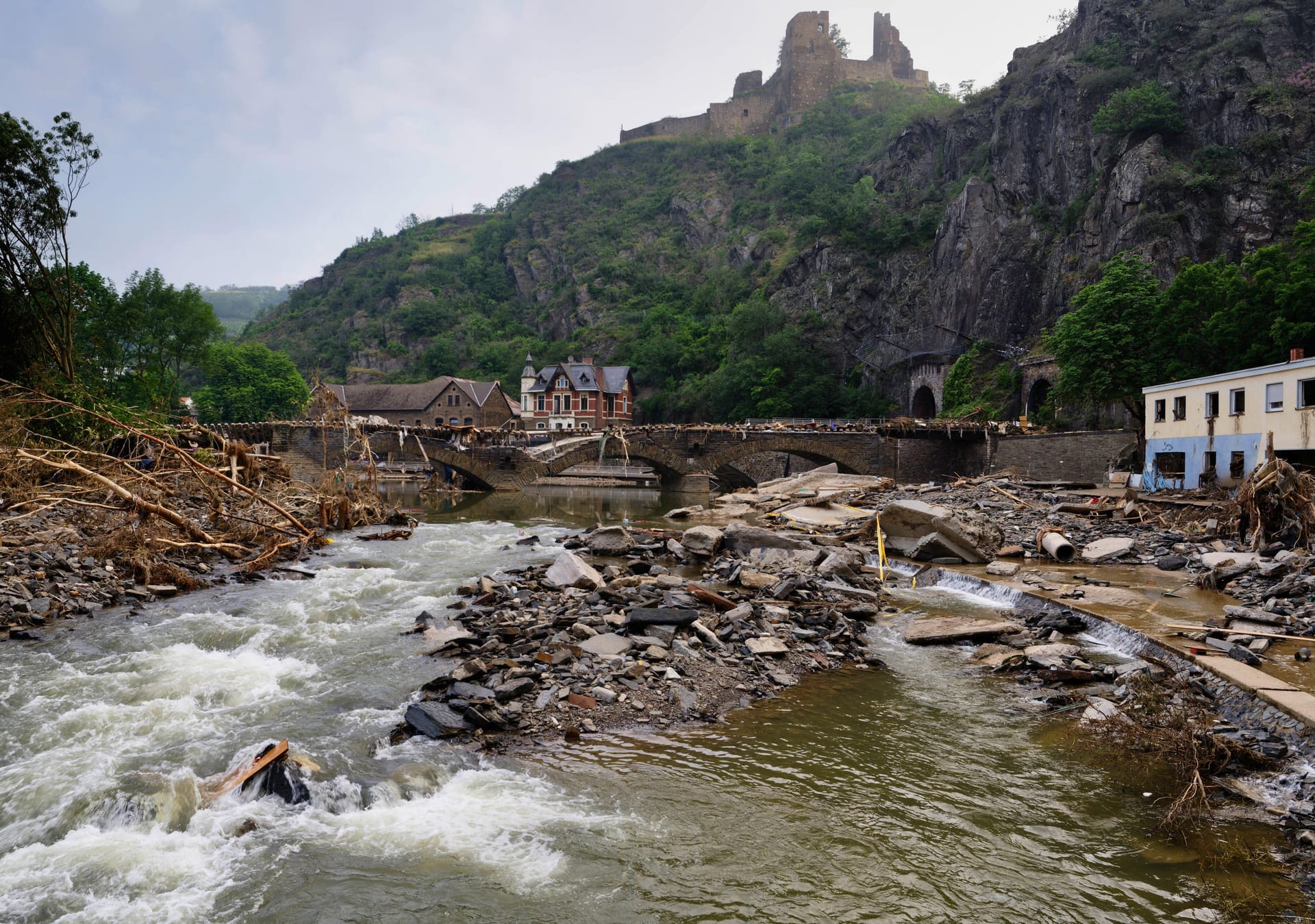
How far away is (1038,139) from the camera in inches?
2424

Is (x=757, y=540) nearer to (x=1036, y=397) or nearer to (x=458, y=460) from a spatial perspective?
(x=458, y=460)

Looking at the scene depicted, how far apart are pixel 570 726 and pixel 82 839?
399cm

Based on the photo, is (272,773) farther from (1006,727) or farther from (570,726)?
(1006,727)

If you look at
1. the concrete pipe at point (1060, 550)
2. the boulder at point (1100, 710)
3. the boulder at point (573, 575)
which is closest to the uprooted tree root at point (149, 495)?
the boulder at point (573, 575)

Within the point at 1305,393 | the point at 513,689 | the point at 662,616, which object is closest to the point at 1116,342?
the point at 1305,393

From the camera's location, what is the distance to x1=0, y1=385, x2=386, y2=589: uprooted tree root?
13703 mm

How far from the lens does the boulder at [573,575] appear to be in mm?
13109

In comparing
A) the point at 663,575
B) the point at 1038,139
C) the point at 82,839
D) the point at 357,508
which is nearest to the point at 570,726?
the point at 82,839

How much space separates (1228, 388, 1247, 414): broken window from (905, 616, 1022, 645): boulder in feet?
59.8

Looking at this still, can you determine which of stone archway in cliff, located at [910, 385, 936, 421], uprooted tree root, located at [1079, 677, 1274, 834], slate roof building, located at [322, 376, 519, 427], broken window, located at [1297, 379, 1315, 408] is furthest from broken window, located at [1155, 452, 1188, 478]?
slate roof building, located at [322, 376, 519, 427]

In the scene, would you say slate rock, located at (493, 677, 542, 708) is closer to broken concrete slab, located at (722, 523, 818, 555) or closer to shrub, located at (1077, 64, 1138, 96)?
broken concrete slab, located at (722, 523, 818, 555)

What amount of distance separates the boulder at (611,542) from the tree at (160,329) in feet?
133

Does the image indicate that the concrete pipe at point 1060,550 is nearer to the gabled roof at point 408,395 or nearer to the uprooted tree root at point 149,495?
the uprooted tree root at point 149,495

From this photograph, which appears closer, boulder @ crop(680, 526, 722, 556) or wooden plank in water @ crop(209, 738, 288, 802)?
wooden plank in water @ crop(209, 738, 288, 802)
